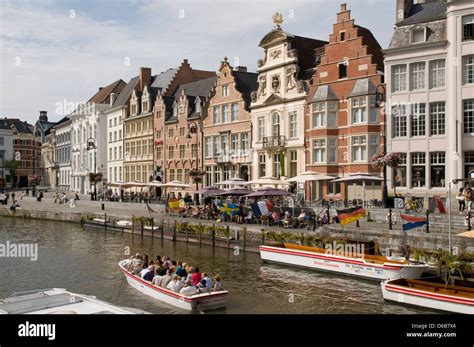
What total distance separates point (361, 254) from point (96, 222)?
95.9ft

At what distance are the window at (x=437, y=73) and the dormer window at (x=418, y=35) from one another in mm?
1802

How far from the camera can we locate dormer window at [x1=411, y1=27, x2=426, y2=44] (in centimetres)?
3434

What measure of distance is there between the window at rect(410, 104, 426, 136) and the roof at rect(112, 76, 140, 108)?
50.0 m

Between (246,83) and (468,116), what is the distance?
26.6 meters

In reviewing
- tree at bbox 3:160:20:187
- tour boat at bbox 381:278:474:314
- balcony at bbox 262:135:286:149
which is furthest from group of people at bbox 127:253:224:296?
tree at bbox 3:160:20:187

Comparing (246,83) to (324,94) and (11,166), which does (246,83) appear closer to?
(324,94)

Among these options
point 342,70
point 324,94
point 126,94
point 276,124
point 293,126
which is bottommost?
point 293,126

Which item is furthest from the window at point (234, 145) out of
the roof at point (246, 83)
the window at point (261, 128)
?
the window at point (261, 128)

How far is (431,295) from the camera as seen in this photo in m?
17.0

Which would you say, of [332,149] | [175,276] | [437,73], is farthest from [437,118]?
[175,276]

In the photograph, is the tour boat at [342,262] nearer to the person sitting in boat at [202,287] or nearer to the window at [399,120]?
the person sitting in boat at [202,287]

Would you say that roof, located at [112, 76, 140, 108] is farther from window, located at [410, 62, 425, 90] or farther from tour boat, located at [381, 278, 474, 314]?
tour boat, located at [381, 278, 474, 314]

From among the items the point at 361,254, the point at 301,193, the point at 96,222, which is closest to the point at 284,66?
the point at 301,193
